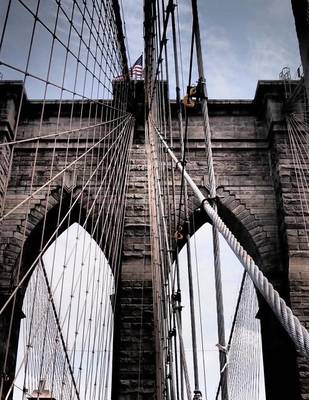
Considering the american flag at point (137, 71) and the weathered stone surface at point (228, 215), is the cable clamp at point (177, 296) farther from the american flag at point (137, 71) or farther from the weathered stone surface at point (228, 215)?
the american flag at point (137, 71)

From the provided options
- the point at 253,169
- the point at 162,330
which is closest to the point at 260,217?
the point at 253,169

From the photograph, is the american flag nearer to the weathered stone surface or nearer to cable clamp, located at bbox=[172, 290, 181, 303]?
the weathered stone surface

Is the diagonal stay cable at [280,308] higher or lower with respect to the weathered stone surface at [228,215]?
lower

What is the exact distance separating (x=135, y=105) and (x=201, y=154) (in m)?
1.63

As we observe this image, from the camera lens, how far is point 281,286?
23.2ft

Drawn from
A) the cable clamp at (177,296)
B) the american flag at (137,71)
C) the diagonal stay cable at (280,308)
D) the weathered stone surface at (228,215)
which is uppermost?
the american flag at (137,71)

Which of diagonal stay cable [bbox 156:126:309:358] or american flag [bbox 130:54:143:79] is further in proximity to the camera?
american flag [bbox 130:54:143:79]

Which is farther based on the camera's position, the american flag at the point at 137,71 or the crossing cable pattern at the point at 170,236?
the american flag at the point at 137,71

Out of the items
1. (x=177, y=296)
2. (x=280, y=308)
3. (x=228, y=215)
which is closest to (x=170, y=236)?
(x=177, y=296)

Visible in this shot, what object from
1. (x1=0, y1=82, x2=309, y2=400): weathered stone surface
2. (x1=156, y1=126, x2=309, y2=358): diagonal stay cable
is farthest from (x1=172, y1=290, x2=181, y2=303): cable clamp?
(x1=0, y1=82, x2=309, y2=400): weathered stone surface

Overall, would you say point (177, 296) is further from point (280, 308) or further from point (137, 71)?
point (137, 71)

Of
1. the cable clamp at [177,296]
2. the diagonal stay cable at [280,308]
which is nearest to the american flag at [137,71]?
the cable clamp at [177,296]

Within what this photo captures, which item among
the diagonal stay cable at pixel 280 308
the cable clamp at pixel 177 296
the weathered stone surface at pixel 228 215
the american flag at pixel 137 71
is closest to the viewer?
the diagonal stay cable at pixel 280 308

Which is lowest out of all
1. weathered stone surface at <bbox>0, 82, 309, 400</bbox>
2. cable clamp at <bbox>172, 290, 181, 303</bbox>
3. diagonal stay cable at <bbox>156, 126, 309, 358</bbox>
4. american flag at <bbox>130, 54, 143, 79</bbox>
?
diagonal stay cable at <bbox>156, 126, 309, 358</bbox>
